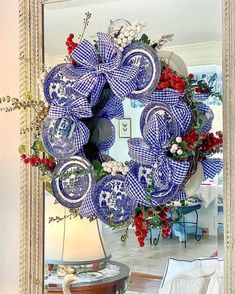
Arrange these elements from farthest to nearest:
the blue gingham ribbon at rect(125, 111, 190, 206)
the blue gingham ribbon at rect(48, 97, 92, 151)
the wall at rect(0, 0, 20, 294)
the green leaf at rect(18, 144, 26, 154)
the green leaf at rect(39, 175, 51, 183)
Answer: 1. the wall at rect(0, 0, 20, 294)
2. the green leaf at rect(18, 144, 26, 154)
3. the green leaf at rect(39, 175, 51, 183)
4. the blue gingham ribbon at rect(48, 97, 92, 151)
5. the blue gingham ribbon at rect(125, 111, 190, 206)

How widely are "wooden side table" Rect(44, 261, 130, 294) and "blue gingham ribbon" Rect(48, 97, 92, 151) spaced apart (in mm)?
418

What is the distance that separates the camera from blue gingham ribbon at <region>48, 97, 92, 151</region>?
1.38 m

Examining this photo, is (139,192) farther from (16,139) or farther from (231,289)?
(16,139)

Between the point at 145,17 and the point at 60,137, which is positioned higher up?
the point at 145,17

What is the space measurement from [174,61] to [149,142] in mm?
259

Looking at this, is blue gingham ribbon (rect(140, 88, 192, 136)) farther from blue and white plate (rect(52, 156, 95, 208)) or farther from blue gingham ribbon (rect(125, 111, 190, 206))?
blue and white plate (rect(52, 156, 95, 208))

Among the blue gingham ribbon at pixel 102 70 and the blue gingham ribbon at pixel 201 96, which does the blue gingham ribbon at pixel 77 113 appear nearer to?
the blue gingham ribbon at pixel 102 70

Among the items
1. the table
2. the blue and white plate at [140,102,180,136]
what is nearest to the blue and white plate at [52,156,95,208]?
the blue and white plate at [140,102,180,136]

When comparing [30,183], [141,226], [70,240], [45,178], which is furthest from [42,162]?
[141,226]

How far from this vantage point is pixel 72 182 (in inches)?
56.7

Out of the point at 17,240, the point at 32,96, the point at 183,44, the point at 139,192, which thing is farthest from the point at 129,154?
the point at 17,240

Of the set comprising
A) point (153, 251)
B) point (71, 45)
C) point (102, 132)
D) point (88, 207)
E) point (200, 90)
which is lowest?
point (153, 251)

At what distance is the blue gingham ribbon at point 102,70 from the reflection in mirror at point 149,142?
20 millimetres

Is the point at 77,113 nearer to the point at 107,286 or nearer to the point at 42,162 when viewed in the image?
the point at 42,162
